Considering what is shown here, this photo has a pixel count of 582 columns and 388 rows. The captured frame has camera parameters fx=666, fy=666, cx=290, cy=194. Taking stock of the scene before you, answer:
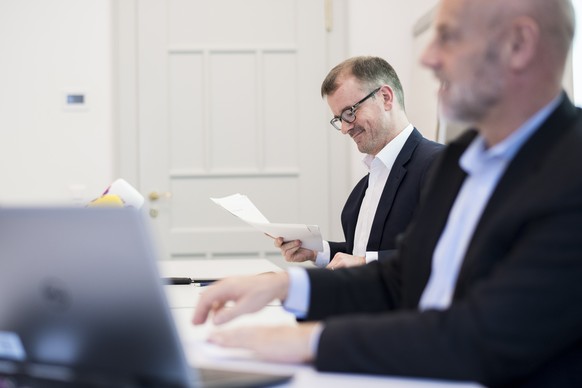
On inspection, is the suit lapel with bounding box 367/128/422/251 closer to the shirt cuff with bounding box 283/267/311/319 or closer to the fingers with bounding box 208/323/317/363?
the shirt cuff with bounding box 283/267/311/319

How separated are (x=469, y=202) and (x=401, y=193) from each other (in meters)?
1.23

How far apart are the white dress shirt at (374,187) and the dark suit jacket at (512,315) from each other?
5.10 feet

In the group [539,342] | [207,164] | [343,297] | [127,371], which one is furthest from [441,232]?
[207,164]

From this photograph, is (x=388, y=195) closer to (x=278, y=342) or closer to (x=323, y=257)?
(x=323, y=257)

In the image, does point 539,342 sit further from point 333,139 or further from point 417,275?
point 333,139

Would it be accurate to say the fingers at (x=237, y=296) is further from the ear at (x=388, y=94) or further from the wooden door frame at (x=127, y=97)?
the wooden door frame at (x=127, y=97)

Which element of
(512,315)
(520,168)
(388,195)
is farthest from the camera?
(388,195)

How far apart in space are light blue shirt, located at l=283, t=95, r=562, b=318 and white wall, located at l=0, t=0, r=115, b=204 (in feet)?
10.2

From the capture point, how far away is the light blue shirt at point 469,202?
1.15 m

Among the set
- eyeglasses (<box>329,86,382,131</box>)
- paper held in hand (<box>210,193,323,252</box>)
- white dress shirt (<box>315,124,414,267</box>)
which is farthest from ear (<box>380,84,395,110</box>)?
paper held in hand (<box>210,193,323,252</box>)

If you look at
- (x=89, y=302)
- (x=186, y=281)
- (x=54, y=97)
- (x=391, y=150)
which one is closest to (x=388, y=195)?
(x=391, y=150)

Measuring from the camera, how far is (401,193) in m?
2.43

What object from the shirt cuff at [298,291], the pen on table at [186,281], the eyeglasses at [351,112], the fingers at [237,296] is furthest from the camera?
the eyeglasses at [351,112]

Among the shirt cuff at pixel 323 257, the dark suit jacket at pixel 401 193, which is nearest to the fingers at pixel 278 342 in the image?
the dark suit jacket at pixel 401 193
